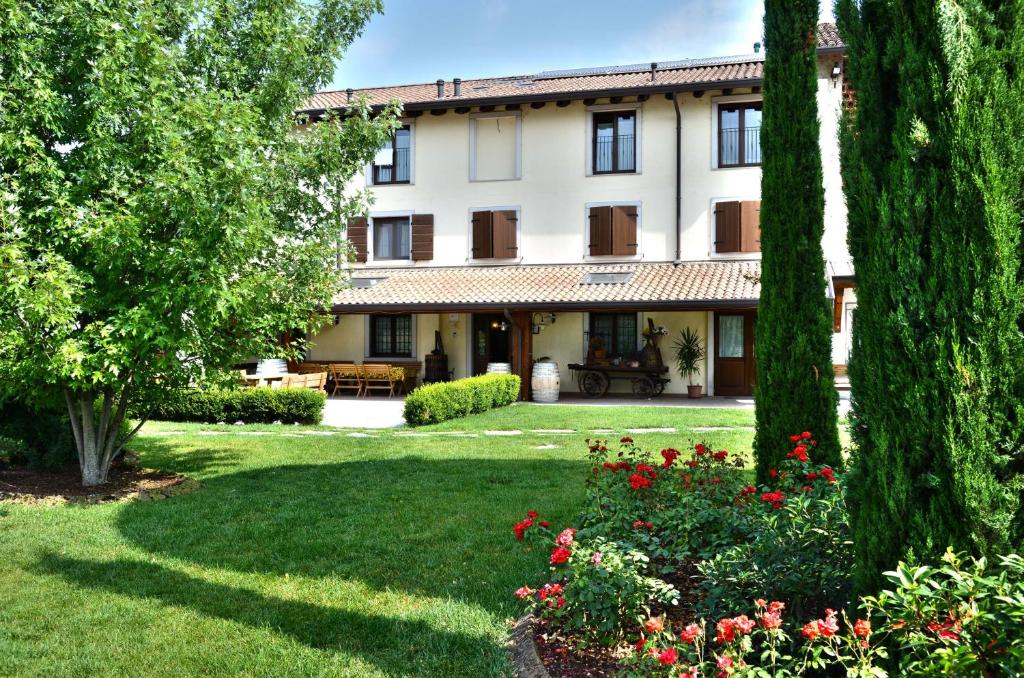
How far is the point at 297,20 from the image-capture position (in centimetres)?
783

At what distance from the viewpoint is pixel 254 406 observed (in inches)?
498

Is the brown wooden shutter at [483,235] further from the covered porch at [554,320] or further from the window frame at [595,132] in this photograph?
the window frame at [595,132]

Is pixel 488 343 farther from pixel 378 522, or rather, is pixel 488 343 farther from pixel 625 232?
pixel 378 522

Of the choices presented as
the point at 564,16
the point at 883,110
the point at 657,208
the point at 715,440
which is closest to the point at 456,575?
the point at 883,110

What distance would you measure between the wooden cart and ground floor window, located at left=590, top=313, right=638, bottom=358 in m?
0.89

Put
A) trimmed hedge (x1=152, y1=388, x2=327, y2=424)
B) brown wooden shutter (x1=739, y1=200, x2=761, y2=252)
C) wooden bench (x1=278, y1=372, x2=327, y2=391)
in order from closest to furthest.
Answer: trimmed hedge (x1=152, y1=388, x2=327, y2=424), wooden bench (x1=278, y1=372, x2=327, y2=391), brown wooden shutter (x1=739, y1=200, x2=761, y2=252)

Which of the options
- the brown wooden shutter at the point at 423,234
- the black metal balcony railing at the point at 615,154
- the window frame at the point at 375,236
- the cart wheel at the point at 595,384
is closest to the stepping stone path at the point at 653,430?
the cart wheel at the point at 595,384

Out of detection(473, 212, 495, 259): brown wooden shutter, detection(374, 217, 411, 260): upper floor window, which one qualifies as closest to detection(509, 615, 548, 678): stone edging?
detection(473, 212, 495, 259): brown wooden shutter

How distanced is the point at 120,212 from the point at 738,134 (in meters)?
16.0

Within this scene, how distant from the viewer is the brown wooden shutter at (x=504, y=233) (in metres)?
19.2

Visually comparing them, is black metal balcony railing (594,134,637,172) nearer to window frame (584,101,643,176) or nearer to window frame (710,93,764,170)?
window frame (584,101,643,176)

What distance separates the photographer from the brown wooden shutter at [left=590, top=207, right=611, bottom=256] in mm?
18500

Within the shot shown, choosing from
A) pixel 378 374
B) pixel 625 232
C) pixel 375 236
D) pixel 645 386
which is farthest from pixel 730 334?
pixel 375 236

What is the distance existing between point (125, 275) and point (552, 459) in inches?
201
